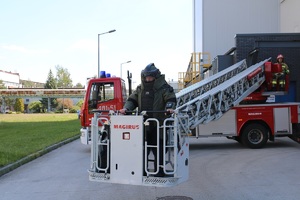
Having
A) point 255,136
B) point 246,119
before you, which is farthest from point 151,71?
point 255,136

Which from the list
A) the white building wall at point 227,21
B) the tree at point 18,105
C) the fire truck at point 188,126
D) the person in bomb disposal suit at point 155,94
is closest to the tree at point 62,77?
the tree at point 18,105

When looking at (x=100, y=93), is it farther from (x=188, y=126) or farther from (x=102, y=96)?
(x=188, y=126)

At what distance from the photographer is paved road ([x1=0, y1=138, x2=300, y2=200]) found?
6.82 m

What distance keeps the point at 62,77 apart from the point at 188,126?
103 m

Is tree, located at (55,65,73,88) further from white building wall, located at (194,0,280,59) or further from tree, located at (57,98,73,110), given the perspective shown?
white building wall, located at (194,0,280,59)

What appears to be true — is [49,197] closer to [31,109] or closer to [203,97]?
[203,97]

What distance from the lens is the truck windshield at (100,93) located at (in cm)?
1228

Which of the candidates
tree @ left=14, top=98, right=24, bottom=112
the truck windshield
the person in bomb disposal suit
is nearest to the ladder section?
the truck windshield

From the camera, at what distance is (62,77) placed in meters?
106

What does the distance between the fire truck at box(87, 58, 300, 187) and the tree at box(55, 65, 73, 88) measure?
93.5 meters

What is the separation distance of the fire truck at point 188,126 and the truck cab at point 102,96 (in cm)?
34

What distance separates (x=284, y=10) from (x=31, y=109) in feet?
268

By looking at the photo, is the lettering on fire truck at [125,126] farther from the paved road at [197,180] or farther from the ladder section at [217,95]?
the ladder section at [217,95]

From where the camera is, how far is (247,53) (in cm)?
1847
